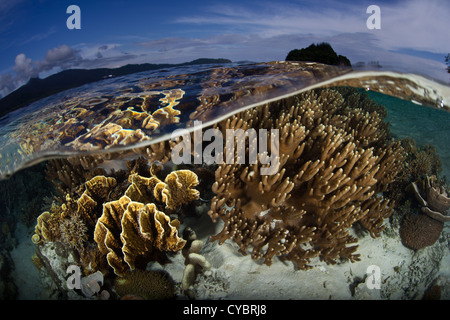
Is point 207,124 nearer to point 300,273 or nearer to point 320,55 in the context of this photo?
point 300,273

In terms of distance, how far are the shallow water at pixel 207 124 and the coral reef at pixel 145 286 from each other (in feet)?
0.73

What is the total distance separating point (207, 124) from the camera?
409 cm

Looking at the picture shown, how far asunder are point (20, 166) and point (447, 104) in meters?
11.3

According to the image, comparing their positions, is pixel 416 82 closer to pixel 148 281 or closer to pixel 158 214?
pixel 158 214

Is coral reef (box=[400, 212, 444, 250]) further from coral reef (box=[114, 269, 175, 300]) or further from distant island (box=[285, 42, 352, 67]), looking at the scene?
distant island (box=[285, 42, 352, 67])

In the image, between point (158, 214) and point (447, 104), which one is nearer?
point (158, 214)

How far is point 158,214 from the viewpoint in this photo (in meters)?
3.11

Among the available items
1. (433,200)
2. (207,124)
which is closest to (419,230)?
(433,200)

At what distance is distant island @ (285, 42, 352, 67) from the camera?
7.40m

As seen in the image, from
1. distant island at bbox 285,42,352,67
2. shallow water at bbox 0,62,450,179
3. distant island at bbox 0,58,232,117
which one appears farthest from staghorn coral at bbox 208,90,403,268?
distant island at bbox 0,58,232,117

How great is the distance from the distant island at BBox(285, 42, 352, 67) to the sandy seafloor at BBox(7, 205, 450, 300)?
5.82 meters

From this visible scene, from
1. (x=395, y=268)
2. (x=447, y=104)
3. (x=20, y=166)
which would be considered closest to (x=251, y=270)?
(x=395, y=268)

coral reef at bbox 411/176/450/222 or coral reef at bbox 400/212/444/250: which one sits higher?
coral reef at bbox 411/176/450/222

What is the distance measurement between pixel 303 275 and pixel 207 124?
3.23m
